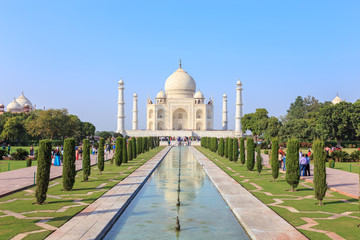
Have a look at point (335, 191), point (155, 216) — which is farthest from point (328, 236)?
point (335, 191)

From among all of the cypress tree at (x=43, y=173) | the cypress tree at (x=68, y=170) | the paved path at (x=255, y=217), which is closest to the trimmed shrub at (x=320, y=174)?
the paved path at (x=255, y=217)

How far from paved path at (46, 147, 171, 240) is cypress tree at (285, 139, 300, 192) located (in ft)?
14.9

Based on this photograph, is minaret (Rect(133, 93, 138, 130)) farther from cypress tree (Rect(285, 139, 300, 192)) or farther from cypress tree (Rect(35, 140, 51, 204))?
cypress tree (Rect(35, 140, 51, 204))

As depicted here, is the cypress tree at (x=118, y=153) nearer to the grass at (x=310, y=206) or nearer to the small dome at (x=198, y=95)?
the grass at (x=310, y=206)

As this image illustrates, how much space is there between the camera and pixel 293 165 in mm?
10609

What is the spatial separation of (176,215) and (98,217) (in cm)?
173

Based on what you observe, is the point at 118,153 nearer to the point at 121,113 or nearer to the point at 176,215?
the point at 176,215

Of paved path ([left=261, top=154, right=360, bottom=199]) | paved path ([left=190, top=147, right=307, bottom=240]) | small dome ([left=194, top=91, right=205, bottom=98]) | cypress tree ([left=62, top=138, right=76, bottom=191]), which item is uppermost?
small dome ([left=194, top=91, right=205, bottom=98])

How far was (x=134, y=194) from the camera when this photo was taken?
10.5 meters

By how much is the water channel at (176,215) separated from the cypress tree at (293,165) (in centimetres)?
215

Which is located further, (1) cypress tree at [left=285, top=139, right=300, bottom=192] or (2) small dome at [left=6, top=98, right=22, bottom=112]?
(2) small dome at [left=6, top=98, right=22, bottom=112]

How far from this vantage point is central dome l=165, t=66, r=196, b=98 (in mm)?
67938

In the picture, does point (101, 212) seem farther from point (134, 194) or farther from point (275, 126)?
point (275, 126)

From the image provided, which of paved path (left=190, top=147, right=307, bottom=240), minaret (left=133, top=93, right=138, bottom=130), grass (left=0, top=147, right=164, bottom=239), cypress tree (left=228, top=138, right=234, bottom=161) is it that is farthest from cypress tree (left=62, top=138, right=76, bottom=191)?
minaret (left=133, top=93, right=138, bottom=130)
